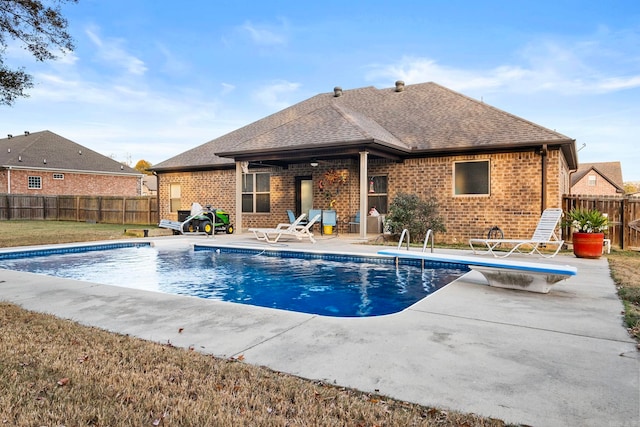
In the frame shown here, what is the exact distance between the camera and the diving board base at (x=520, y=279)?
5.79 m

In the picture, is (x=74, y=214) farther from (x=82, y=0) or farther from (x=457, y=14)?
(x=457, y=14)

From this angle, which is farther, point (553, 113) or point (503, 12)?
point (553, 113)

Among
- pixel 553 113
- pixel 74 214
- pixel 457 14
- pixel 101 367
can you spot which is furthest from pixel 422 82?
pixel 74 214

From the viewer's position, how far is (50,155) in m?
30.1

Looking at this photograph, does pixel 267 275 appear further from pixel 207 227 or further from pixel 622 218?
pixel 622 218

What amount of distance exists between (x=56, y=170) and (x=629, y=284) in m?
33.1

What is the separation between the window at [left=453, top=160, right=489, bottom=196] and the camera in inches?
512

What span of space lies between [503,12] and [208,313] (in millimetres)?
14318

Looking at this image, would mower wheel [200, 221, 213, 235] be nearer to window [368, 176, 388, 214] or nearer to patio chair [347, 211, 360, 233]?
patio chair [347, 211, 360, 233]

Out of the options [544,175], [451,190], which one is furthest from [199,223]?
[544,175]

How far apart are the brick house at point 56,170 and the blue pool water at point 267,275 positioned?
21.2m

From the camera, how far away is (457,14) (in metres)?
14.2

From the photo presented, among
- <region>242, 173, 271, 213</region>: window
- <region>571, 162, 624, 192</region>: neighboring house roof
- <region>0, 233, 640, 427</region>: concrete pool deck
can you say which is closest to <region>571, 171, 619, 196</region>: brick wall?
<region>571, 162, 624, 192</region>: neighboring house roof

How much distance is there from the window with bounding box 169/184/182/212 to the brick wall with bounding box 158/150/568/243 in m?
5.01
